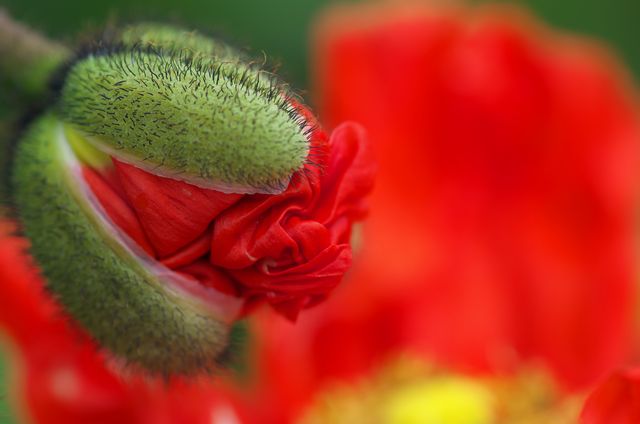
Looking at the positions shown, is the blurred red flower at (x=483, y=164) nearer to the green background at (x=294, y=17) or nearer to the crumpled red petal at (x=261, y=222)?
the green background at (x=294, y=17)

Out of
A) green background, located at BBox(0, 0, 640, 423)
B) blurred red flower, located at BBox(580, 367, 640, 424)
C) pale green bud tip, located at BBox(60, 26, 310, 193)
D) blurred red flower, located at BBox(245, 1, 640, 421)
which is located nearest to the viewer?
pale green bud tip, located at BBox(60, 26, 310, 193)

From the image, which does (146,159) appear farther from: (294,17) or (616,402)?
(294,17)

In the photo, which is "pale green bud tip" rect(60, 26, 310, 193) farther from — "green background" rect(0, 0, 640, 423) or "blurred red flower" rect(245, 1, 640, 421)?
"green background" rect(0, 0, 640, 423)

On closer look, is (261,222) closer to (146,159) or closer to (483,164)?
(146,159)

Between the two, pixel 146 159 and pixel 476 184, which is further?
pixel 476 184

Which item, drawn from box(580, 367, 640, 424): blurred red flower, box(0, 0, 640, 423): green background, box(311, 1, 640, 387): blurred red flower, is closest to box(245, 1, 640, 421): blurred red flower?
box(311, 1, 640, 387): blurred red flower

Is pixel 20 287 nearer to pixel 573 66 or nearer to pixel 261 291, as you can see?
pixel 261 291

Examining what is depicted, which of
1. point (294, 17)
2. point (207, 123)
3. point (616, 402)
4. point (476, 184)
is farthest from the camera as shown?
point (294, 17)

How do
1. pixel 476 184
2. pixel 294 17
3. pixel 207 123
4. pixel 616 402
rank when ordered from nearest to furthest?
pixel 207 123
pixel 616 402
pixel 476 184
pixel 294 17

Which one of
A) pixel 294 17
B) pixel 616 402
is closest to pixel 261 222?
pixel 616 402
